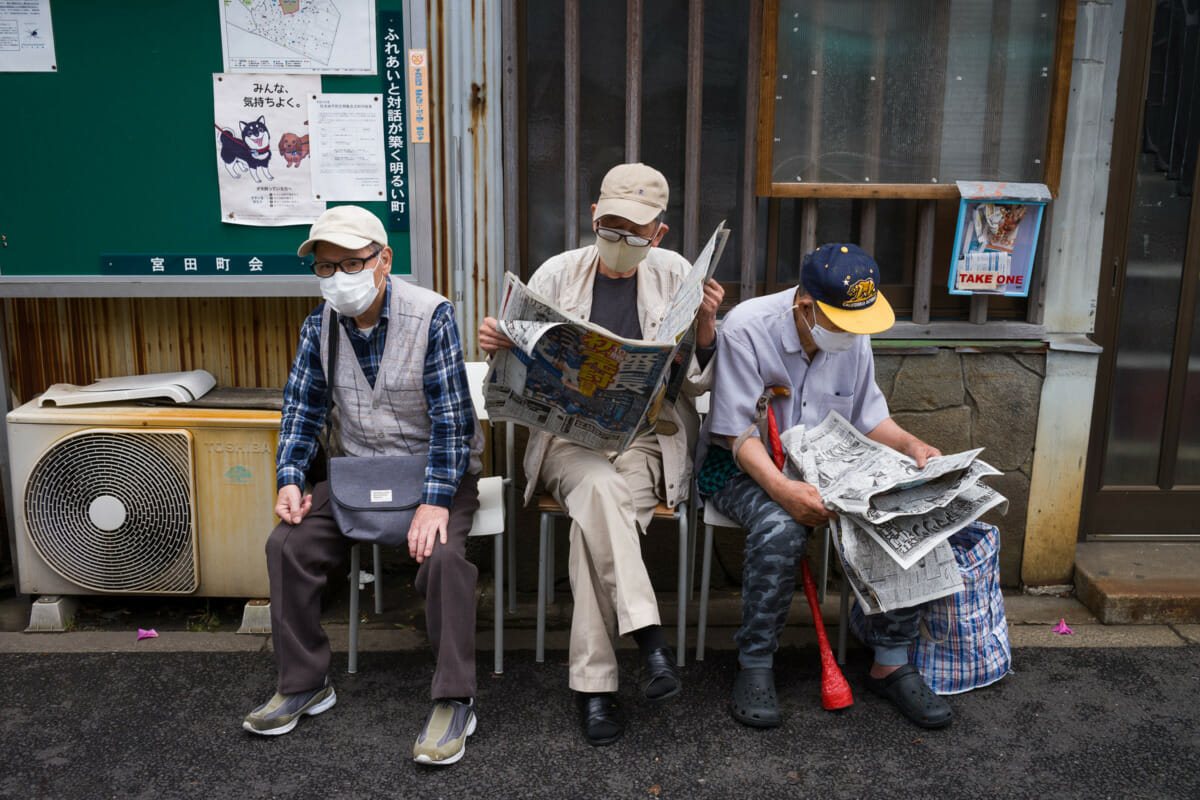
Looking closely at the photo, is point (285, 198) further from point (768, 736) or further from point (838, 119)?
point (768, 736)

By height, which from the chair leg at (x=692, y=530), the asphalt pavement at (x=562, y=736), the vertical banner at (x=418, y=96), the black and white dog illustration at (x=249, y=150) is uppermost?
the vertical banner at (x=418, y=96)

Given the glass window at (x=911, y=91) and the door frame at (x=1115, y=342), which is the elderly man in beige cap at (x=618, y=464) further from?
the door frame at (x=1115, y=342)

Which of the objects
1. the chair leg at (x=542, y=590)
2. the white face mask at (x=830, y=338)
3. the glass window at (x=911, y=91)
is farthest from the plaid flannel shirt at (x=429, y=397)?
the glass window at (x=911, y=91)

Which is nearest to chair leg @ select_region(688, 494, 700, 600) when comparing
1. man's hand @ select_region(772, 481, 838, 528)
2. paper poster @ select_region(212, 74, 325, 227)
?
man's hand @ select_region(772, 481, 838, 528)

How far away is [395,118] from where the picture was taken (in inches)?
154

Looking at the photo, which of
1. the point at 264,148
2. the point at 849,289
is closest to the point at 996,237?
the point at 849,289

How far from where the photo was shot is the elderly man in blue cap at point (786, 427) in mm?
3271

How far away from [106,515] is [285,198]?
59.9 inches

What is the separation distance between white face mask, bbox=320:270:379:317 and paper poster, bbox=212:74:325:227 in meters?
0.96

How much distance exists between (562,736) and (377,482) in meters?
1.10

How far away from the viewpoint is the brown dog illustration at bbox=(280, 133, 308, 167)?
3.91m

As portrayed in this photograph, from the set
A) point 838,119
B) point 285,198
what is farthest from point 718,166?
point 285,198

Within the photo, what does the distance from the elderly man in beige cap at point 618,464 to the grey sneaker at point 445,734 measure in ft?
1.31

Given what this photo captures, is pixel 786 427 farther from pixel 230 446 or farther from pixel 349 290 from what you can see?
pixel 230 446
